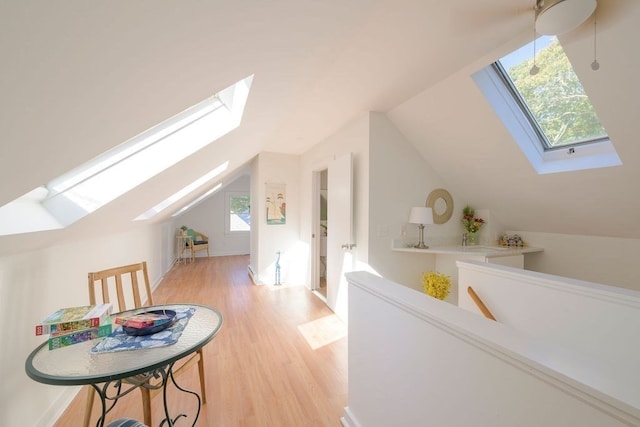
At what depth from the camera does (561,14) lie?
1.31 metres

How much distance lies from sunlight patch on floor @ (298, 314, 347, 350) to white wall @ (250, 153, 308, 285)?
5.02 feet

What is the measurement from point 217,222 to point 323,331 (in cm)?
556

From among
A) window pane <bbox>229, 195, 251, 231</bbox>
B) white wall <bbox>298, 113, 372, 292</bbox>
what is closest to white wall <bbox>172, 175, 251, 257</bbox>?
window pane <bbox>229, 195, 251, 231</bbox>

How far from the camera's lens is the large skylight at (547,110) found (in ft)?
6.42

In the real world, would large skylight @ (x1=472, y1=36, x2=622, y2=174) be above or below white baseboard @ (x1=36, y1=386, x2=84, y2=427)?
above

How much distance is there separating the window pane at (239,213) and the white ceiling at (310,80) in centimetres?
476

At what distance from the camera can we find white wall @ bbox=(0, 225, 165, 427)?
1.24 m

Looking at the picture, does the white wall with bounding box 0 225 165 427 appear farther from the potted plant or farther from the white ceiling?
the potted plant

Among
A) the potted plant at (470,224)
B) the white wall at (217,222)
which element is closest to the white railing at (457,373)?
the potted plant at (470,224)

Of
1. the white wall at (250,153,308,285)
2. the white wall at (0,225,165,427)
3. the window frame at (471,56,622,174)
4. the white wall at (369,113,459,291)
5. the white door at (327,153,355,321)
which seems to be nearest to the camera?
the white wall at (0,225,165,427)

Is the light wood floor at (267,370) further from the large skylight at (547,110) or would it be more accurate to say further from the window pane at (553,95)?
the window pane at (553,95)

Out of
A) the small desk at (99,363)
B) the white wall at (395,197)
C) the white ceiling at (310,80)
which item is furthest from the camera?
the white wall at (395,197)

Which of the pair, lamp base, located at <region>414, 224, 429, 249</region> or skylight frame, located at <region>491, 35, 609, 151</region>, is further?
lamp base, located at <region>414, 224, 429, 249</region>

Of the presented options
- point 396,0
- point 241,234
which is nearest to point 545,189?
point 396,0
